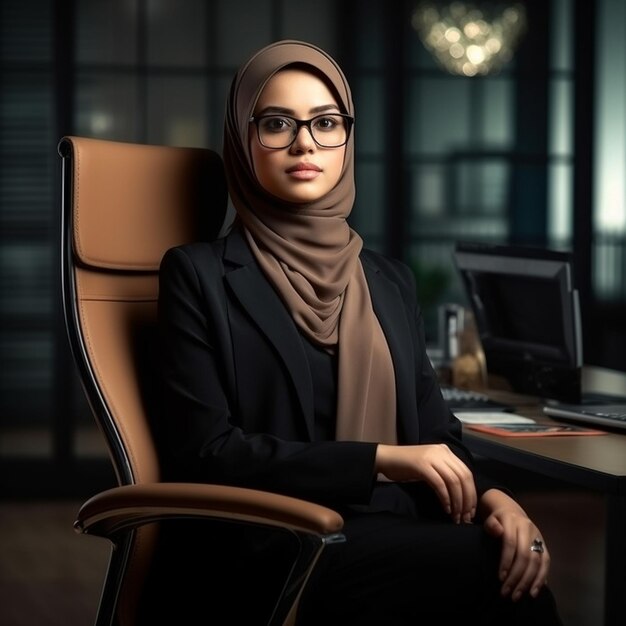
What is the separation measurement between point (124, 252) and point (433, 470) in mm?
621

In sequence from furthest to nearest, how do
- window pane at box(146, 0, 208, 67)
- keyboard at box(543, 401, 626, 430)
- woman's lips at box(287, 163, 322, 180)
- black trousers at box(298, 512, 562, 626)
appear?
1. window pane at box(146, 0, 208, 67)
2. keyboard at box(543, 401, 626, 430)
3. woman's lips at box(287, 163, 322, 180)
4. black trousers at box(298, 512, 562, 626)

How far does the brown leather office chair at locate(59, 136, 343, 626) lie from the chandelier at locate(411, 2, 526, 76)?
304 centimetres

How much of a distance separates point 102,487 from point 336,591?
3318 millimetres

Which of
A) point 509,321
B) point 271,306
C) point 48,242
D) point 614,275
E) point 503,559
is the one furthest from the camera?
point 614,275

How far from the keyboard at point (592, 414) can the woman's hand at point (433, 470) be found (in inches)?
23.2

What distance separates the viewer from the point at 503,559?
1.56 m

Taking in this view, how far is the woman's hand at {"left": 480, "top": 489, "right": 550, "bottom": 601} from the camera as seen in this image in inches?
61.1

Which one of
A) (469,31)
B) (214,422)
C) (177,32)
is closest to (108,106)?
(177,32)

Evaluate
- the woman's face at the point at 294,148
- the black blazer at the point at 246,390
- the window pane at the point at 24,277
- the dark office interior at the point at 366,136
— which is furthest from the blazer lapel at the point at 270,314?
the window pane at the point at 24,277

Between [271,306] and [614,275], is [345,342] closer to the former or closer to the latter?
[271,306]

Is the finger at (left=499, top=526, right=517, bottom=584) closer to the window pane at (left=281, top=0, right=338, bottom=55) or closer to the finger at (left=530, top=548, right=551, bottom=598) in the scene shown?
the finger at (left=530, top=548, right=551, bottom=598)

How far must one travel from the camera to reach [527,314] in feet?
8.33

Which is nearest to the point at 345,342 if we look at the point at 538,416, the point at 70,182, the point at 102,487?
the point at 70,182

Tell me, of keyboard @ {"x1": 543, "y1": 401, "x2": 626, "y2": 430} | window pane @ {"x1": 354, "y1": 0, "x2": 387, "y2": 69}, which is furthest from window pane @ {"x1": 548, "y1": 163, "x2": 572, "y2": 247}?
keyboard @ {"x1": 543, "y1": 401, "x2": 626, "y2": 430}
